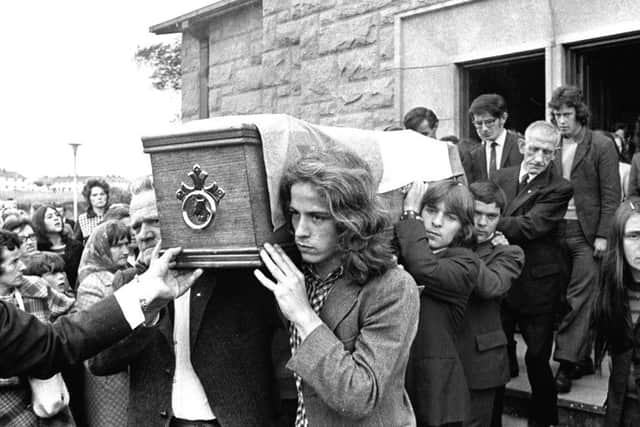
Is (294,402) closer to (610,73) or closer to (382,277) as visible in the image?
(382,277)

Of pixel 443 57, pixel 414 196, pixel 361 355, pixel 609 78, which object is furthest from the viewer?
pixel 443 57

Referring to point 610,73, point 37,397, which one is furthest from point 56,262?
point 610,73

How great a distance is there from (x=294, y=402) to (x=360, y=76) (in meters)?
4.74

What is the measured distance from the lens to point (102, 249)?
3834mm

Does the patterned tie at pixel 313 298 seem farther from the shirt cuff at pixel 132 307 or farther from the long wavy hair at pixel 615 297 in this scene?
the long wavy hair at pixel 615 297

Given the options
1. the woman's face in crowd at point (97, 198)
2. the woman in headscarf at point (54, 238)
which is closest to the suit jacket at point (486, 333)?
the woman in headscarf at point (54, 238)

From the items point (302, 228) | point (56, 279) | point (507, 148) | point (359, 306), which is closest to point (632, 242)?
point (359, 306)

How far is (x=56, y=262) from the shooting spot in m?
4.52

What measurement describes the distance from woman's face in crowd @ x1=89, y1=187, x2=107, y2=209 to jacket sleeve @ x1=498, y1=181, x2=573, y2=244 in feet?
14.2

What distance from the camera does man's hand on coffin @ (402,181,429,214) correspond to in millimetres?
2812

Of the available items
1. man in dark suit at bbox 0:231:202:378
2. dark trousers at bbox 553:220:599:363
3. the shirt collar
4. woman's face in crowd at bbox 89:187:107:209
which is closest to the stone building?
the shirt collar

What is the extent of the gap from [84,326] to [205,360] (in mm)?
378

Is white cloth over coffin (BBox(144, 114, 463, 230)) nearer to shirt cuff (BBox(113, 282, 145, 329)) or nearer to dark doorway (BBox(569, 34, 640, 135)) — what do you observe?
shirt cuff (BBox(113, 282, 145, 329))

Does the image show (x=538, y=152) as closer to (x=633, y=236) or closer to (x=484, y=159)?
(x=484, y=159)
